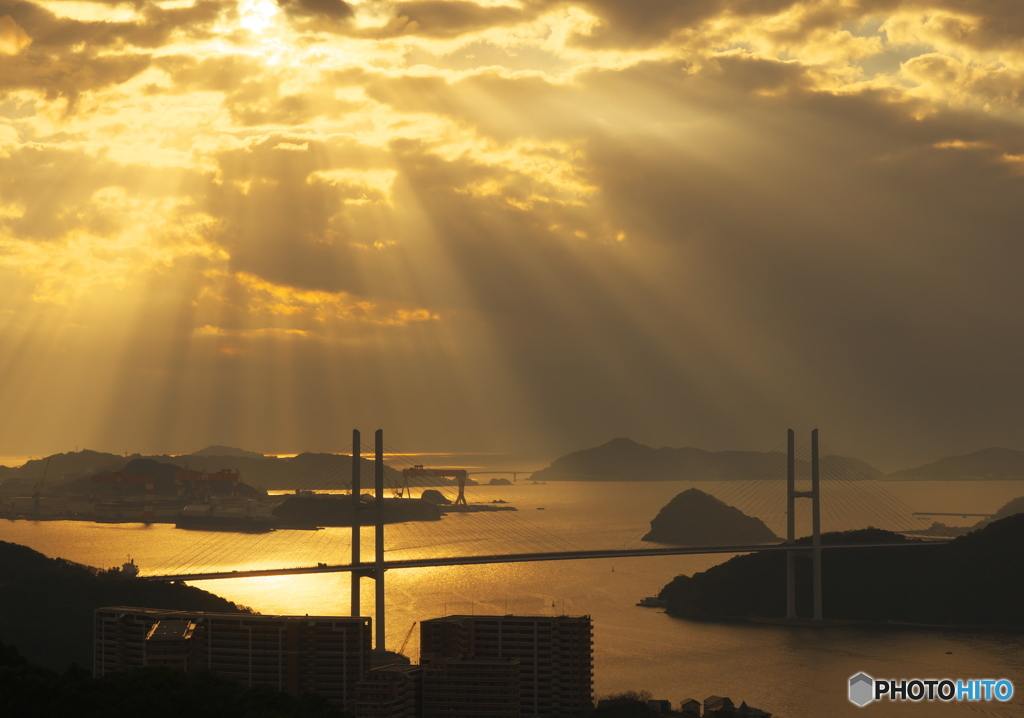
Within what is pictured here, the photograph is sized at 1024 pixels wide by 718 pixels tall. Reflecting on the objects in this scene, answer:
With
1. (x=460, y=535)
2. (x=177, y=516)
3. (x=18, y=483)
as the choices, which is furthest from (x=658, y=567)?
(x=18, y=483)

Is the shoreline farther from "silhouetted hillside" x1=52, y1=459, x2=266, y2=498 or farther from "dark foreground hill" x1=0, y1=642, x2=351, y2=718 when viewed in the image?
"silhouetted hillside" x1=52, y1=459, x2=266, y2=498

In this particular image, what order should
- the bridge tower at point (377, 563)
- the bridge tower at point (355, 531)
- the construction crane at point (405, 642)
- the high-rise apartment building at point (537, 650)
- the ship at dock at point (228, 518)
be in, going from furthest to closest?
the ship at dock at point (228, 518), the bridge tower at point (355, 531), the construction crane at point (405, 642), the bridge tower at point (377, 563), the high-rise apartment building at point (537, 650)

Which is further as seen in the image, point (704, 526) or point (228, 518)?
point (228, 518)

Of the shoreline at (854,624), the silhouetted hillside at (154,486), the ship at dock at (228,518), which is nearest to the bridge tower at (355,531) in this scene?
the shoreline at (854,624)

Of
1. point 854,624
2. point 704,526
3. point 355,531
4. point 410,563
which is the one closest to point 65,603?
point 355,531

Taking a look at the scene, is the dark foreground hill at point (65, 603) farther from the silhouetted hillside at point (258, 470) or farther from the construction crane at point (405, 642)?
the silhouetted hillside at point (258, 470)

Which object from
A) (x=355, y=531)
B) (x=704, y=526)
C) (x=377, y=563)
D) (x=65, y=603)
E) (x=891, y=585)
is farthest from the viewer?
(x=704, y=526)

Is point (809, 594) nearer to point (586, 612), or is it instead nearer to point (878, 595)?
point (878, 595)

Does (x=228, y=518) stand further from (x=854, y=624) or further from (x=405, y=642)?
(x=854, y=624)
